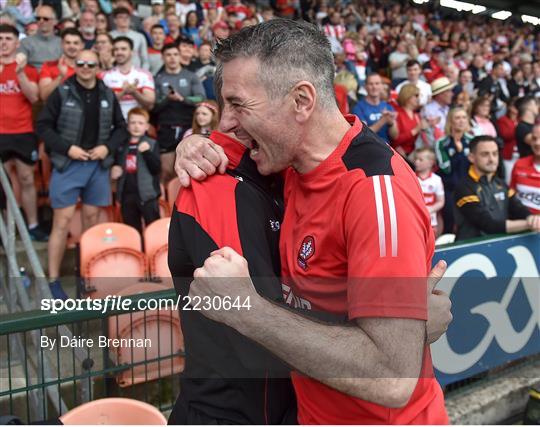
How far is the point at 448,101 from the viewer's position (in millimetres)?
7195

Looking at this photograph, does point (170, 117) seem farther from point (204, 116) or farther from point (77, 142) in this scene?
point (77, 142)

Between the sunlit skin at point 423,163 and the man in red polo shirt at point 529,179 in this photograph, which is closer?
the man in red polo shirt at point 529,179

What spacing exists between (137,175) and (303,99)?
382 cm

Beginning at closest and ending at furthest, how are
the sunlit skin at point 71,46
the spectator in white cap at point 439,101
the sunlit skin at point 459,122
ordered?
1. the sunlit skin at point 71,46
2. the sunlit skin at point 459,122
3. the spectator in white cap at point 439,101

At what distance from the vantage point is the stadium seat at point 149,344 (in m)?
2.74

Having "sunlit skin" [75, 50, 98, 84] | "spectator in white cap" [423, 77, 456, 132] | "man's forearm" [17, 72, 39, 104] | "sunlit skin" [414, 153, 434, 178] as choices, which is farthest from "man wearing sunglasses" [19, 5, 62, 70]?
"spectator in white cap" [423, 77, 456, 132]

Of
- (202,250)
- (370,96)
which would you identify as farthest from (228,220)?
(370,96)

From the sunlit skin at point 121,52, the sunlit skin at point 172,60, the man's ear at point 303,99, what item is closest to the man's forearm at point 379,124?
the sunlit skin at point 172,60

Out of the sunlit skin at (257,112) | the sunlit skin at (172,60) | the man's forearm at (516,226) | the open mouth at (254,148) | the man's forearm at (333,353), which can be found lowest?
the man's forearm at (516,226)

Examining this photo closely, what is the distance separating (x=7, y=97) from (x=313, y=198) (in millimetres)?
4299

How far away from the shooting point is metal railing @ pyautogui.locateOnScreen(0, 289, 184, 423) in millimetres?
2314

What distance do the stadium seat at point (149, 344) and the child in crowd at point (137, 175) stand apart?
2148 millimetres

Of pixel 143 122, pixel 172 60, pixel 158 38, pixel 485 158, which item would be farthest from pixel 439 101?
pixel 143 122

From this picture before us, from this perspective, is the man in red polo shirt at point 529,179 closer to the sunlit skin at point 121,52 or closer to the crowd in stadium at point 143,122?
the crowd in stadium at point 143,122
